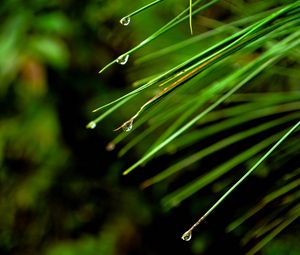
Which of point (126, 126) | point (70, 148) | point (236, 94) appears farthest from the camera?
point (70, 148)

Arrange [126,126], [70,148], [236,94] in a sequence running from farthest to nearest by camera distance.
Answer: [70,148]
[236,94]
[126,126]

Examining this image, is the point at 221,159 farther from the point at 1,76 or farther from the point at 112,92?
the point at 1,76

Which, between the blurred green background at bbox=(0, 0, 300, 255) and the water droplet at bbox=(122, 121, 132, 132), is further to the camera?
the blurred green background at bbox=(0, 0, 300, 255)

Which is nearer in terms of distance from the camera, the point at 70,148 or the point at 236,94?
the point at 236,94

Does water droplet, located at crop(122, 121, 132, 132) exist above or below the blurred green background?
below

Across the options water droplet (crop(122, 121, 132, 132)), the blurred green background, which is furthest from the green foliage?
the blurred green background

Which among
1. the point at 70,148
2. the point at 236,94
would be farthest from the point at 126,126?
the point at 70,148

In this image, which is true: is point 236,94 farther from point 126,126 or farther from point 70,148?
point 70,148

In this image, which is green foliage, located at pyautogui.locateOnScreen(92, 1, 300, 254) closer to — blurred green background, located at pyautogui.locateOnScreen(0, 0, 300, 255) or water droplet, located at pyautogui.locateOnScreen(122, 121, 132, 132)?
water droplet, located at pyautogui.locateOnScreen(122, 121, 132, 132)
